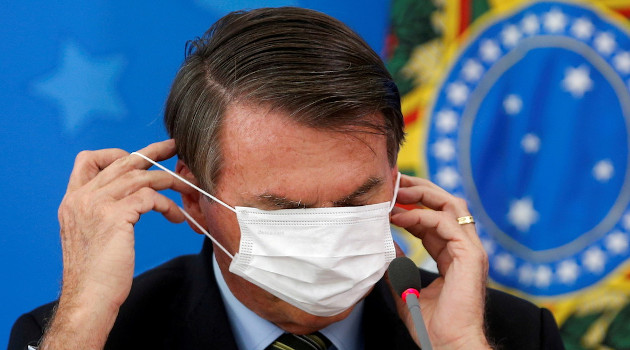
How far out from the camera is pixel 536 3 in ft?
9.21

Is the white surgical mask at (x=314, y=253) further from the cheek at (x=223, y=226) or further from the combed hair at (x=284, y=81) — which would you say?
the combed hair at (x=284, y=81)

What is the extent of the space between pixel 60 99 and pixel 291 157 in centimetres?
106

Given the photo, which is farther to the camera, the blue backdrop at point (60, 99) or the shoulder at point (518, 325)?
the blue backdrop at point (60, 99)

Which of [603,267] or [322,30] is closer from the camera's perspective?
Answer: [322,30]

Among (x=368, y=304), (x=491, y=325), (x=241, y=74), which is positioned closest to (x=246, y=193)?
(x=241, y=74)

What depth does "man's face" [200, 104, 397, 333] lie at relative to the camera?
174 centimetres

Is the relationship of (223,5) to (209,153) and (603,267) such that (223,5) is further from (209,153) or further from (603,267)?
(603,267)

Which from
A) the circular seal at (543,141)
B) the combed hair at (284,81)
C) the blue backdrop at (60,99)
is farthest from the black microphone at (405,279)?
the circular seal at (543,141)

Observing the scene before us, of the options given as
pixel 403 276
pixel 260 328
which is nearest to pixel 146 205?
pixel 260 328

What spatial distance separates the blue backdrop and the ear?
59 centimetres

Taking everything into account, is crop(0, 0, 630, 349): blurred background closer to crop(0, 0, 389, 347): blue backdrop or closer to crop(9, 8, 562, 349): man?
crop(0, 0, 389, 347): blue backdrop

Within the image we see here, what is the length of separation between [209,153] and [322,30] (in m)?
0.42

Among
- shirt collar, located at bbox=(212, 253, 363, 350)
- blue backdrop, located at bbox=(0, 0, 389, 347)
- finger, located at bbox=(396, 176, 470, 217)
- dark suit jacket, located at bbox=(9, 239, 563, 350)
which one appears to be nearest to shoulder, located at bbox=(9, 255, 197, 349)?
dark suit jacket, located at bbox=(9, 239, 563, 350)

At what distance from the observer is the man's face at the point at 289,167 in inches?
68.6
